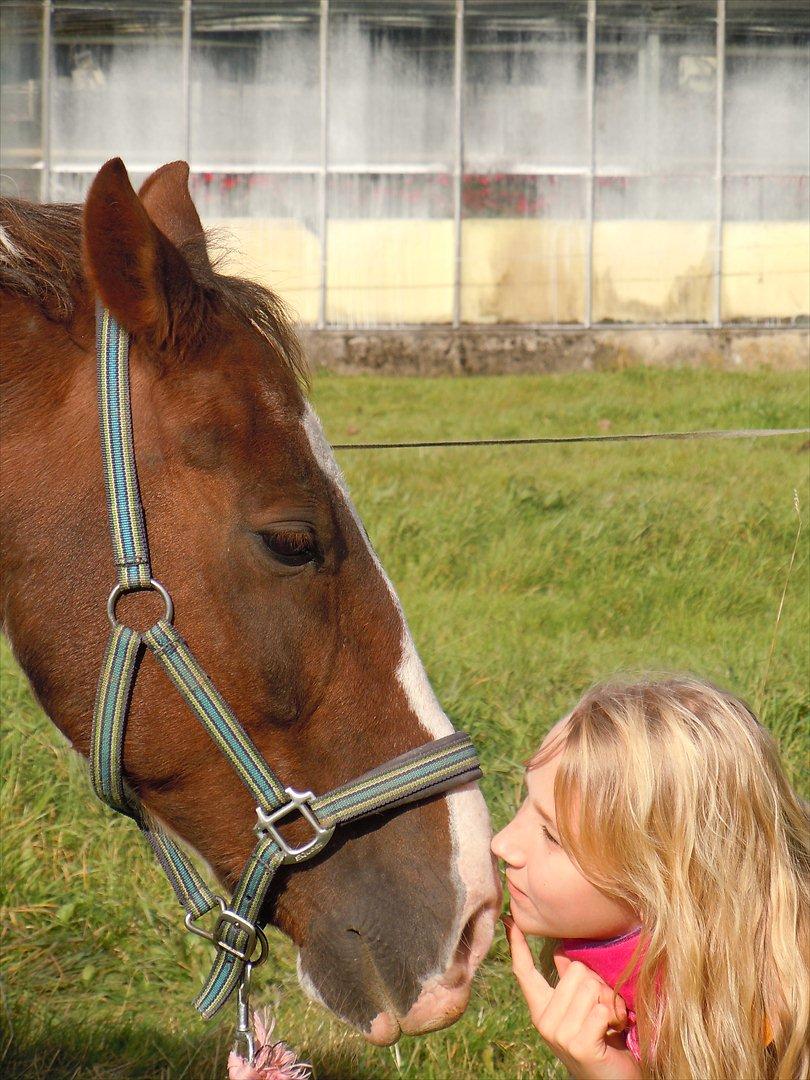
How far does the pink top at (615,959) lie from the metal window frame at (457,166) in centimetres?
906

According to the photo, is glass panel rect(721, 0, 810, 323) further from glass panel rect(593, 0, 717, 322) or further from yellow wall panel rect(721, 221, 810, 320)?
glass panel rect(593, 0, 717, 322)

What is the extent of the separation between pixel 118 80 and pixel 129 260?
9.80 meters

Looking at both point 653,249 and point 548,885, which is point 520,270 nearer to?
point 653,249

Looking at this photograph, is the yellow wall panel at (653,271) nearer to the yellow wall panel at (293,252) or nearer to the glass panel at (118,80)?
the yellow wall panel at (293,252)

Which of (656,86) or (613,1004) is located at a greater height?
(656,86)

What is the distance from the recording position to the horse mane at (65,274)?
1.90m

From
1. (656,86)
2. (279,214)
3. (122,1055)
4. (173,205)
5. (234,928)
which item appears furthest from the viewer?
(279,214)

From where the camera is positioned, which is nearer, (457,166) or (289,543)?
(289,543)

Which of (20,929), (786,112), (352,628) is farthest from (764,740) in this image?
(786,112)

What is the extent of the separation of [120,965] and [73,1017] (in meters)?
0.22

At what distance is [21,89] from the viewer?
10.6m

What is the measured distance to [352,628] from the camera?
1.91 metres

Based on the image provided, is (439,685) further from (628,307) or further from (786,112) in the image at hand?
(786,112)

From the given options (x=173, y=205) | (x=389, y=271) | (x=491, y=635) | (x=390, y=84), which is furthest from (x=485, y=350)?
(x=173, y=205)
